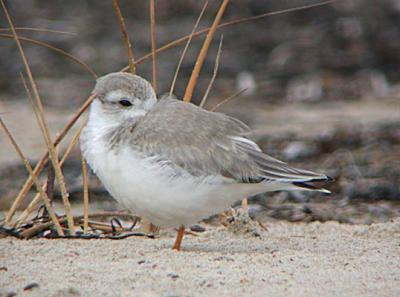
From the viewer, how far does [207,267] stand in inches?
166

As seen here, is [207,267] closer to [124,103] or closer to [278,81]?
[124,103]

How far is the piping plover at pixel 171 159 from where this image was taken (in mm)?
4523

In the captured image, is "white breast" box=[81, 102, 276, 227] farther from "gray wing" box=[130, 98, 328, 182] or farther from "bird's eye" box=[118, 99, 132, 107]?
"bird's eye" box=[118, 99, 132, 107]

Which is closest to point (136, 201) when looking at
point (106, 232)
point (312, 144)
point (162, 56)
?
point (106, 232)

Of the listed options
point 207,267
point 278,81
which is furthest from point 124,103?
point 278,81

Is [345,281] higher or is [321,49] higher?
[345,281]

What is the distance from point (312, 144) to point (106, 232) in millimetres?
3248

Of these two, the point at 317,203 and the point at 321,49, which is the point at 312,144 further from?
the point at 321,49

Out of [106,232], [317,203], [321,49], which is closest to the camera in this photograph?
[106,232]

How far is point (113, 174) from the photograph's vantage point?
4566 mm

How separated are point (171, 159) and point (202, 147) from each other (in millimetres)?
185

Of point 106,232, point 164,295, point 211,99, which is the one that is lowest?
point 211,99

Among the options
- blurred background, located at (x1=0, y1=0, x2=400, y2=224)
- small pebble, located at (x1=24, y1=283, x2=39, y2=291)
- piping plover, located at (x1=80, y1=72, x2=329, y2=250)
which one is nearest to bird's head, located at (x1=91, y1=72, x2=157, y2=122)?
piping plover, located at (x1=80, y1=72, x2=329, y2=250)

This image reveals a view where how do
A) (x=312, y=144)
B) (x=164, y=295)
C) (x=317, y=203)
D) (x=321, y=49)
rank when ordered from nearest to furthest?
(x=164, y=295), (x=317, y=203), (x=312, y=144), (x=321, y=49)
